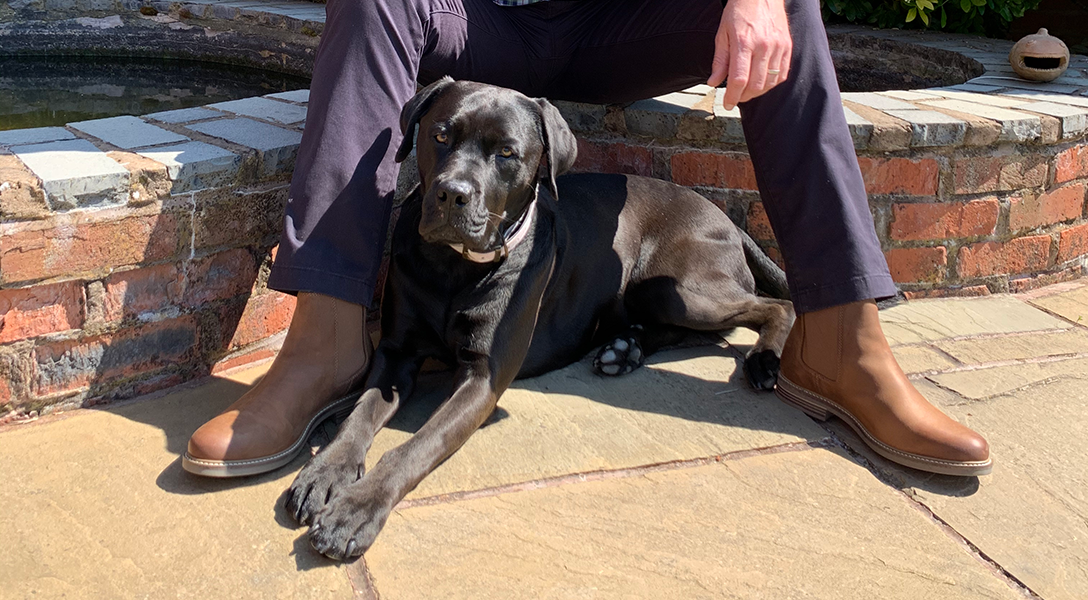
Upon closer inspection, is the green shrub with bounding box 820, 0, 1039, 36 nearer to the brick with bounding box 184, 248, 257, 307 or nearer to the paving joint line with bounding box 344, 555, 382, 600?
the brick with bounding box 184, 248, 257, 307

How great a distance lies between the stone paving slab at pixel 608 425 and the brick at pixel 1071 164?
1506 mm

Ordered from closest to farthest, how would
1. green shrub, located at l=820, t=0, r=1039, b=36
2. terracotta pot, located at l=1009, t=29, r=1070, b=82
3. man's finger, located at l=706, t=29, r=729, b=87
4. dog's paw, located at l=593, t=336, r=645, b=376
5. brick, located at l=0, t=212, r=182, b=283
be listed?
1. brick, located at l=0, t=212, r=182, b=283
2. man's finger, located at l=706, t=29, r=729, b=87
3. dog's paw, located at l=593, t=336, r=645, b=376
4. terracotta pot, located at l=1009, t=29, r=1070, b=82
5. green shrub, located at l=820, t=0, r=1039, b=36

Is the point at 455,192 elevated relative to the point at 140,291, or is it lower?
elevated

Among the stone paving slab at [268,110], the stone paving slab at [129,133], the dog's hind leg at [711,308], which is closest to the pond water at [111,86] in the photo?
the stone paving slab at [268,110]

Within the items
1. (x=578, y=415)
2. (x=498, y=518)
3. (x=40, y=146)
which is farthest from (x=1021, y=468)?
(x=40, y=146)

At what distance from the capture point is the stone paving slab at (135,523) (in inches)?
66.1

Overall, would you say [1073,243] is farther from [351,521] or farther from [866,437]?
Result: [351,521]

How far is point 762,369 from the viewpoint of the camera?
2641mm

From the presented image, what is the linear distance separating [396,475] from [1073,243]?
9.39ft

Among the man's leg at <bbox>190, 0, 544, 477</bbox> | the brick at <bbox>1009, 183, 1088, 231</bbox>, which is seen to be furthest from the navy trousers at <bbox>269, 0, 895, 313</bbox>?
the brick at <bbox>1009, 183, 1088, 231</bbox>

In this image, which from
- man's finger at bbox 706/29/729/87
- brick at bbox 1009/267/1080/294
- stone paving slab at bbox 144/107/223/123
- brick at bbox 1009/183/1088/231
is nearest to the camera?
man's finger at bbox 706/29/729/87

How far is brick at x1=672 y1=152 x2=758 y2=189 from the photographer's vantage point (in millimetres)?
3129

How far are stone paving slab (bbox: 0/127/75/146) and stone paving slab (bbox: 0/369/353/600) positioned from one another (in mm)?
773

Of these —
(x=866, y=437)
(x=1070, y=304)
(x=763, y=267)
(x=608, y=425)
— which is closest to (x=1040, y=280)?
(x=1070, y=304)
